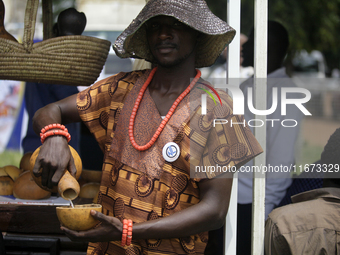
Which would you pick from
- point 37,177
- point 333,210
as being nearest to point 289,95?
point 333,210

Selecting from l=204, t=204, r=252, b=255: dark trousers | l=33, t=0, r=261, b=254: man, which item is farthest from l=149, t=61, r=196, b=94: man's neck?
l=204, t=204, r=252, b=255: dark trousers

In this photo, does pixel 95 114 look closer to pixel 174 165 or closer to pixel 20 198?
pixel 174 165

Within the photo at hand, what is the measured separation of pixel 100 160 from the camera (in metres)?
3.35

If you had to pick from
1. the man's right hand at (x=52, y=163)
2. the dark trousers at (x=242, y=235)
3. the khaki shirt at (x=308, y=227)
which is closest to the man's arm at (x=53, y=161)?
the man's right hand at (x=52, y=163)

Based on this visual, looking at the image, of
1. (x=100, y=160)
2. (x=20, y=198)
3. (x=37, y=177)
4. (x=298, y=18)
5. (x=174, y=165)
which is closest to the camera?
Result: (x=37, y=177)

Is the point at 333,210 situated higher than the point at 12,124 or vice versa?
the point at 12,124

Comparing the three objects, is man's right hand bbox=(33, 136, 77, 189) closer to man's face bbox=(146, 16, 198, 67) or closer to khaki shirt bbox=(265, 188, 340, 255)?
man's face bbox=(146, 16, 198, 67)

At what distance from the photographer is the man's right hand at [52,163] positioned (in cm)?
146

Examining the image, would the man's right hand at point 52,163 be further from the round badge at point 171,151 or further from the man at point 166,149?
the round badge at point 171,151

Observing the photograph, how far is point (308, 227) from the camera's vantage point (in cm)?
167

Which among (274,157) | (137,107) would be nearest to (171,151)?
(137,107)

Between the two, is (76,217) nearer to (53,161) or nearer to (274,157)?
(53,161)

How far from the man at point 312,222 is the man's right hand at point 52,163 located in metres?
0.99

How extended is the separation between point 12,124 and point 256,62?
13.1 feet
